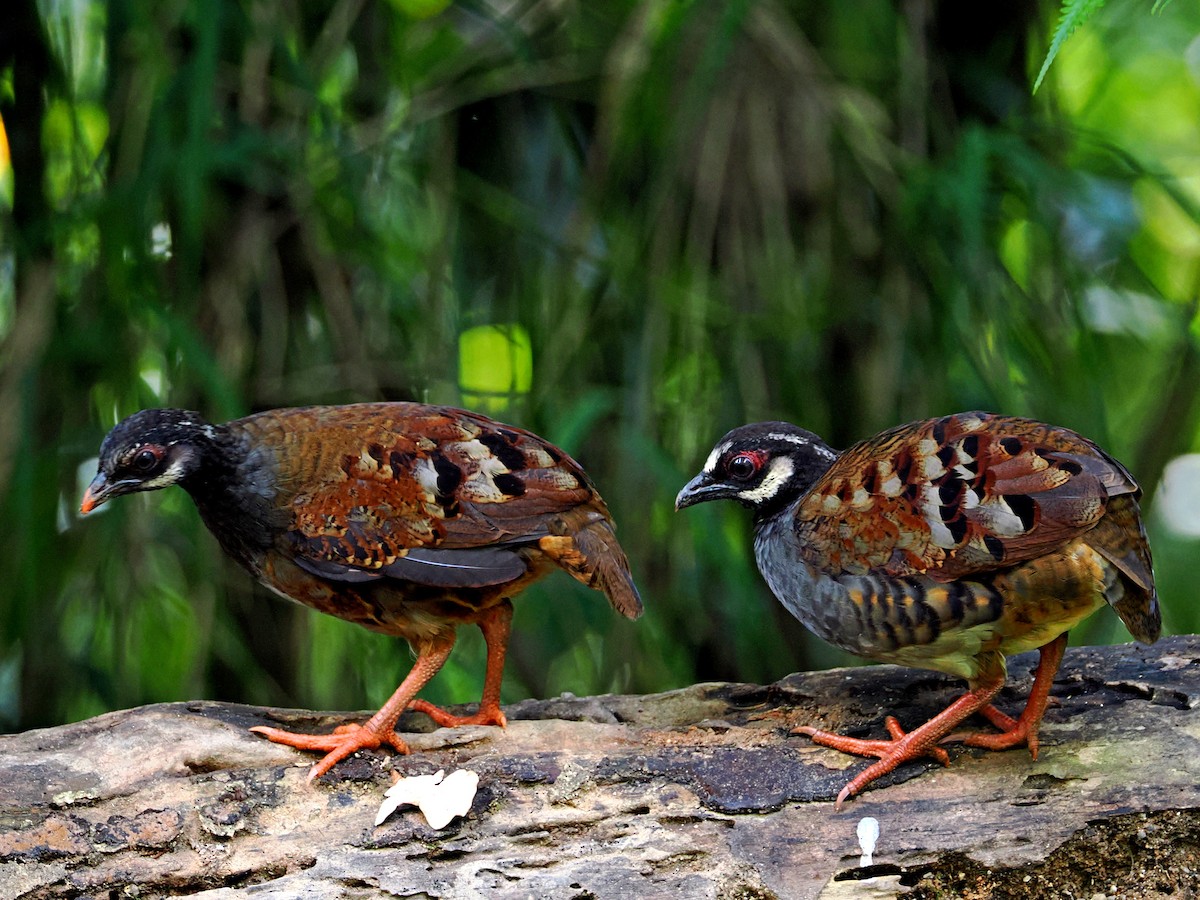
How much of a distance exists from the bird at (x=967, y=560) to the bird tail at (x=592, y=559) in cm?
42

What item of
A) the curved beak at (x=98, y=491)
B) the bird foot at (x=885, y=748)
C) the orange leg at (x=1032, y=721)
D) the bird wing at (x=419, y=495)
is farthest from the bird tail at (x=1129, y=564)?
the curved beak at (x=98, y=491)

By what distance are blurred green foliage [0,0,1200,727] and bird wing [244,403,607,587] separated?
84 centimetres

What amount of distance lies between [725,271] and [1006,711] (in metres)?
1.90

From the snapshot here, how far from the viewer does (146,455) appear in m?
3.34

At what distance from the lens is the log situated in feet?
9.39

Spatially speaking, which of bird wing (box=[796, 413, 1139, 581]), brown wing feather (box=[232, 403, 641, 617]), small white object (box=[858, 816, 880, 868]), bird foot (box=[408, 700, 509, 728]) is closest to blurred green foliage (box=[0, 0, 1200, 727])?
bird foot (box=[408, 700, 509, 728])

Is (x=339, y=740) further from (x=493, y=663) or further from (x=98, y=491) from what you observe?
(x=98, y=491)

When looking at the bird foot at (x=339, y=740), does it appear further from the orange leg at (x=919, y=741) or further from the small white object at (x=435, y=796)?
the orange leg at (x=919, y=741)

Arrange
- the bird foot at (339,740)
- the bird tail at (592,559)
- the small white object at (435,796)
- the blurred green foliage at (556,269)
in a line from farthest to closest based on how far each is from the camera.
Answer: the blurred green foliage at (556,269)
the bird tail at (592,559)
the bird foot at (339,740)
the small white object at (435,796)

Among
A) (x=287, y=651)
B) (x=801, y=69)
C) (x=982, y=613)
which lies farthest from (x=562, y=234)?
(x=982, y=613)

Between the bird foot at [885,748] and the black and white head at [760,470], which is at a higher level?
the black and white head at [760,470]

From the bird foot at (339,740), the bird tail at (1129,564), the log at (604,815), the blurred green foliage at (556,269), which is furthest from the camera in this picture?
the blurred green foliage at (556,269)

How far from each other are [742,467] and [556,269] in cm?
132

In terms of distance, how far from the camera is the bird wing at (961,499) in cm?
311
